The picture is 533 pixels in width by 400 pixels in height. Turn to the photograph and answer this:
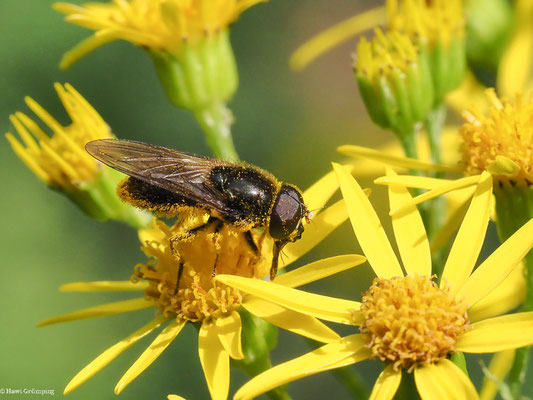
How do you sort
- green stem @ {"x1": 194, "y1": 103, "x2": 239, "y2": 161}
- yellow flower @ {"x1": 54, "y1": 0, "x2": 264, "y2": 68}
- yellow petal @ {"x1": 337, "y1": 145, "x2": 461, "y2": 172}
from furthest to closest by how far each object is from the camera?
green stem @ {"x1": 194, "y1": 103, "x2": 239, "y2": 161} → yellow flower @ {"x1": 54, "y1": 0, "x2": 264, "y2": 68} → yellow petal @ {"x1": 337, "y1": 145, "x2": 461, "y2": 172}

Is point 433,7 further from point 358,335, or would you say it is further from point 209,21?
point 358,335

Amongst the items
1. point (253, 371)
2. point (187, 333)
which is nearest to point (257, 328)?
point (253, 371)

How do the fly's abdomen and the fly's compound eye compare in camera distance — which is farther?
the fly's abdomen

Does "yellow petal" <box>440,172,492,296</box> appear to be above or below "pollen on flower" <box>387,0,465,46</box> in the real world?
below

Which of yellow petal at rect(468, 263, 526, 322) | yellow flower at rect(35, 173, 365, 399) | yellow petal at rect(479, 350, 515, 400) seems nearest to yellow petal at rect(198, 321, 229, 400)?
yellow flower at rect(35, 173, 365, 399)

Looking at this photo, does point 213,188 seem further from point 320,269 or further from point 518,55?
point 518,55

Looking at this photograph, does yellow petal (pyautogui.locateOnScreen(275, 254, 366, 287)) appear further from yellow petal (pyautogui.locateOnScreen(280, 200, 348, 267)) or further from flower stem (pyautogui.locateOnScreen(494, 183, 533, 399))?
flower stem (pyautogui.locateOnScreen(494, 183, 533, 399))
